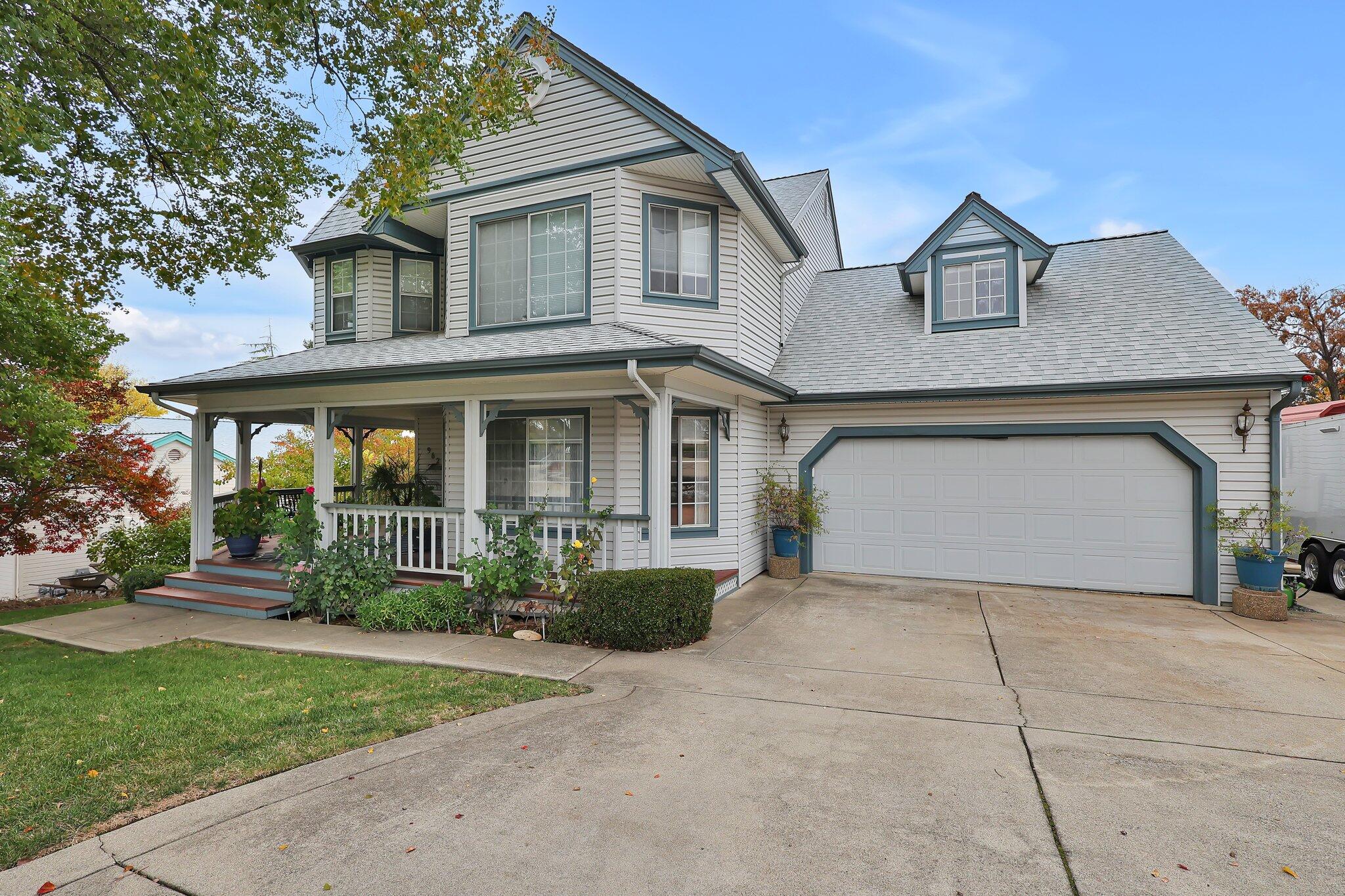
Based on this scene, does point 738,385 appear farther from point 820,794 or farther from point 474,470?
point 820,794

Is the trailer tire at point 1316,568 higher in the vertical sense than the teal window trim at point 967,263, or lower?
lower

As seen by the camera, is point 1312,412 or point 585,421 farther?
point 1312,412

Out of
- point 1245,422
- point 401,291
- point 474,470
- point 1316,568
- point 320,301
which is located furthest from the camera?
point 320,301

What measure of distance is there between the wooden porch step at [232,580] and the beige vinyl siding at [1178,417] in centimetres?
887

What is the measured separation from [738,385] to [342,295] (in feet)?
26.0

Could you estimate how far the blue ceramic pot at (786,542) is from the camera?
1029cm

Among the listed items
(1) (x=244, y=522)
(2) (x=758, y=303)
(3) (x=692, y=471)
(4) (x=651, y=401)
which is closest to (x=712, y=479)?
(3) (x=692, y=471)

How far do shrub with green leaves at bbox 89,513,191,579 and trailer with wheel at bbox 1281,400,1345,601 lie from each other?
59.5ft

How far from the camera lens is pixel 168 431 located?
2302 cm

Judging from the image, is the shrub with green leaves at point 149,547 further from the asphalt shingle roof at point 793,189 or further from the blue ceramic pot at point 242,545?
the asphalt shingle roof at point 793,189

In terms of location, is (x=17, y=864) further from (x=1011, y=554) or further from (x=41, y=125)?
(x=1011, y=554)

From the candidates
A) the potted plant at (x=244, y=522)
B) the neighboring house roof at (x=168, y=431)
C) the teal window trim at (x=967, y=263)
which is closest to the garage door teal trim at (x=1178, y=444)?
the teal window trim at (x=967, y=263)

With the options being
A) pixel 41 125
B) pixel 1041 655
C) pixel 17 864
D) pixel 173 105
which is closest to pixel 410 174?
pixel 173 105

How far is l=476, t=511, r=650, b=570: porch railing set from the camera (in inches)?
292
